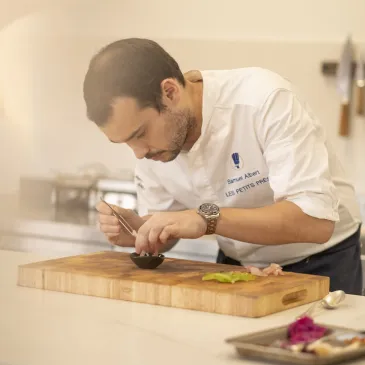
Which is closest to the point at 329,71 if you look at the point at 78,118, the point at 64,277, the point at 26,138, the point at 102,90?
the point at 78,118

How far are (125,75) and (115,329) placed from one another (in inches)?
21.5

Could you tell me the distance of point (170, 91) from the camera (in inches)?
61.8

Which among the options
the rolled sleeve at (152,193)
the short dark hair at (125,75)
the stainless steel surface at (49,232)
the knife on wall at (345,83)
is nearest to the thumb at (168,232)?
the short dark hair at (125,75)

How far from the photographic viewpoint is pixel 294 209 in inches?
58.2

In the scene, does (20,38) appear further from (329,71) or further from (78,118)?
(329,71)

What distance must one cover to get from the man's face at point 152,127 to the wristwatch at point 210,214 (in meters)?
0.18

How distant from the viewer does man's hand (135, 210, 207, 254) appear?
1.40 m

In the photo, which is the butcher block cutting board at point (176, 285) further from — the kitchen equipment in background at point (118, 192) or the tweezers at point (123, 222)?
the kitchen equipment in background at point (118, 192)

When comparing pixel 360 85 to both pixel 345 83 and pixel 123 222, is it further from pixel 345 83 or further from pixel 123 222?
pixel 123 222

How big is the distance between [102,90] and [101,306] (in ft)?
1.35

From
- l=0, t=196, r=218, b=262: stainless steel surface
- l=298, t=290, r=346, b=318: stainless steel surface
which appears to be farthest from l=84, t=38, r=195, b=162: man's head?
l=0, t=196, r=218, b=262: stainless steel surface

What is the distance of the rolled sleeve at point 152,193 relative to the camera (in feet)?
5.85

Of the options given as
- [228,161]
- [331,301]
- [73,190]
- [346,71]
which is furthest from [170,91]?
[73,190]

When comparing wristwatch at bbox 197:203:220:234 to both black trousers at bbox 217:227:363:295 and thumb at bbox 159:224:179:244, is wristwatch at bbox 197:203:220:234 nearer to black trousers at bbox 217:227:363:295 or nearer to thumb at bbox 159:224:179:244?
thumb at bbox 159:224:179:244
